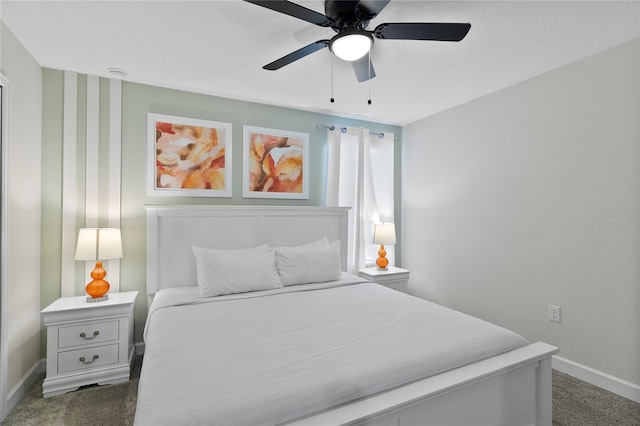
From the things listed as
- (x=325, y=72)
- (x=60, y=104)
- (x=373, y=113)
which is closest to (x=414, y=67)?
(x=325, y=72)

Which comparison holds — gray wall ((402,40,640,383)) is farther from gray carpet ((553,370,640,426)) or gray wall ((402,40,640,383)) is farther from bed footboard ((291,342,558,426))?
bed footboard ((291,342,558,426))

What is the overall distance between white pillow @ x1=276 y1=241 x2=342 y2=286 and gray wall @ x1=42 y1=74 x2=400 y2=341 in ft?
2.63

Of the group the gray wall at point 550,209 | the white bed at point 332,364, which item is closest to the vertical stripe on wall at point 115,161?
the white bed at point 332,364

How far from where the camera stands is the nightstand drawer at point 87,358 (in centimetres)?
229

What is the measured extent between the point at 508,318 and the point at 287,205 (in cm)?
245

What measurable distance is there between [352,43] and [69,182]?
2550mm

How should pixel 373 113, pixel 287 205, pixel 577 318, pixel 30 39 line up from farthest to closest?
1. pixel 373 113
2. pixel 287 205
3. pixel 577 318
4. pixel 30 39

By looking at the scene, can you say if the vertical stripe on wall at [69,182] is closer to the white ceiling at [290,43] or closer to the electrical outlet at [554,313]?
the white ceiling at [290,43]

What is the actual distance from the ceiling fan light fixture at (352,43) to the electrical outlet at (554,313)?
2535 mm

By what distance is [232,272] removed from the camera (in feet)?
8.27

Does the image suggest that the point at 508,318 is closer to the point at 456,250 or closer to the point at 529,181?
the point at 456,250

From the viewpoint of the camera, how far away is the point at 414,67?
2.59 m

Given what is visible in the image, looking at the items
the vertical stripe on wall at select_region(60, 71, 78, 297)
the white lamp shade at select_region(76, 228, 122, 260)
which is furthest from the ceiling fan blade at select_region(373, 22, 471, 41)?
the vertical stripe on wall at select_region(60, 71, 78, 297)

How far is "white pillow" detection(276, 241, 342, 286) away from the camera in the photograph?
2791 mm
